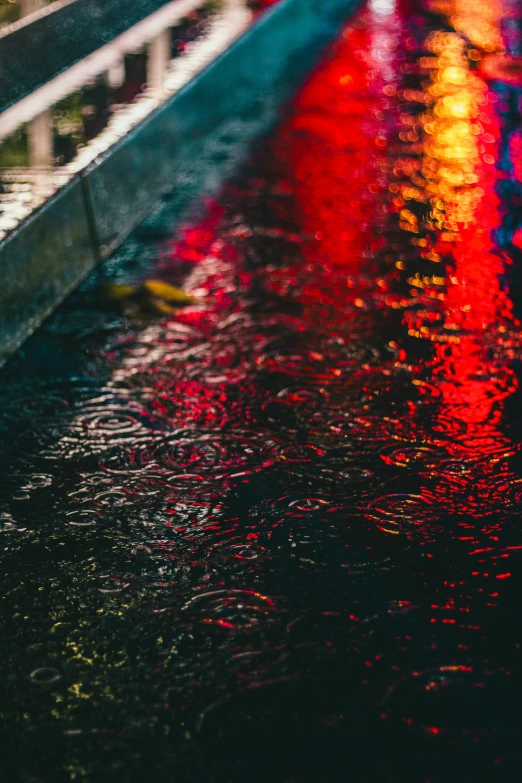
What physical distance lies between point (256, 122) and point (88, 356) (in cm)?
349

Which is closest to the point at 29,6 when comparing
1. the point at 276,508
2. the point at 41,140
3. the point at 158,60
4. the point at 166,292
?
the point at 158,60

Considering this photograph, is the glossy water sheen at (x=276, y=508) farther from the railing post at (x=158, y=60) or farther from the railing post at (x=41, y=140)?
the railing post at (x=158, y=60)

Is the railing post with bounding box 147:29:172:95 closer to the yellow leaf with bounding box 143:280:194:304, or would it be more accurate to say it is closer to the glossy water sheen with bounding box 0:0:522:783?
the glossy water sheen with bounding box 0:0:522:783

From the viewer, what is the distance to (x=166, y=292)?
4176 millimetres

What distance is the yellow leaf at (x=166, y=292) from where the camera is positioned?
4.10 metres

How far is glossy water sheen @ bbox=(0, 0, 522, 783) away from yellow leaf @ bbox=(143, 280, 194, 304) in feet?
0.17

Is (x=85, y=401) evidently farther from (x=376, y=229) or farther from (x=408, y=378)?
(x=376, y=229)

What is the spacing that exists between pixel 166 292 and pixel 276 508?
1.65 meters

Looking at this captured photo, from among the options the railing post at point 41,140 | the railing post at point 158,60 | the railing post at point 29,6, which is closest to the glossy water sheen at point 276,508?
the railing post at point 41,140

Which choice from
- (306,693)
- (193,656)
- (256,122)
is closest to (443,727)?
(306,693)

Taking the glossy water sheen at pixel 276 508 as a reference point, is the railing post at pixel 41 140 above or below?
above

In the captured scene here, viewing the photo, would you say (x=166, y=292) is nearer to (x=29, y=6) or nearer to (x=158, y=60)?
(x=158, y=60)

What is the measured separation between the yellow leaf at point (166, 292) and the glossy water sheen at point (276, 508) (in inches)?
2.0

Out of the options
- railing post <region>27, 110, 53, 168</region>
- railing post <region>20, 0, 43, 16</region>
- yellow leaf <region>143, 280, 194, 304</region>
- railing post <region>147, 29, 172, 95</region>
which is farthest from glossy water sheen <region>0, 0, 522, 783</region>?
railing post <region>20, 0, 43, 16</region>
